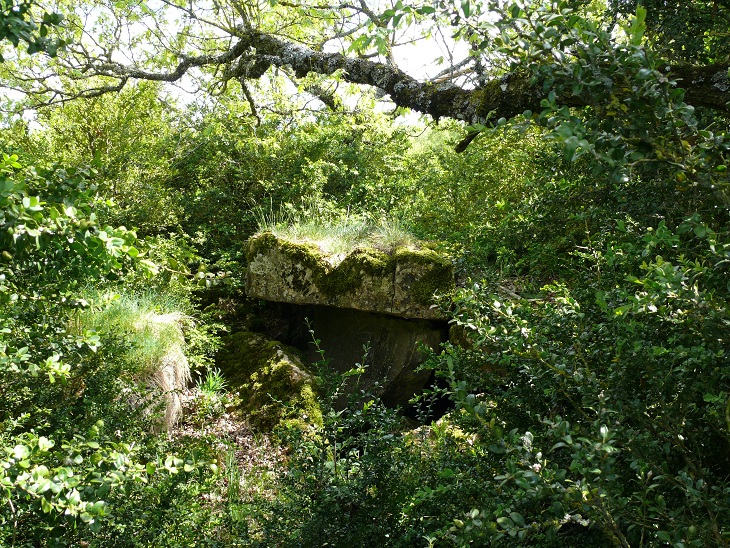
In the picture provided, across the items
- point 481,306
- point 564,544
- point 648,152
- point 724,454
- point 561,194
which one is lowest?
point 564,544

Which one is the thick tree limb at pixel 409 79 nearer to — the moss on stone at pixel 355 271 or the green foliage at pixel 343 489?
the moss on stone at pixel 355 271

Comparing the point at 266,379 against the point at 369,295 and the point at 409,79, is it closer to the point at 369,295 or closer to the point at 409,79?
the point at 369,295

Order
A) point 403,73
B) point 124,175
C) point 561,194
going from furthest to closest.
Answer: point 124,175
point 403,73
point 561,194

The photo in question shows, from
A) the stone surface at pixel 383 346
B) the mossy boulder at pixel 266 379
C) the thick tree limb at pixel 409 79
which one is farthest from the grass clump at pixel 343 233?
the thick tree limb at pixel 409 79

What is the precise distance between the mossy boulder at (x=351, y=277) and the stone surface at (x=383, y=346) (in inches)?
11.2

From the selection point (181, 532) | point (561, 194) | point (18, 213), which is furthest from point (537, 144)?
point (18, 213)

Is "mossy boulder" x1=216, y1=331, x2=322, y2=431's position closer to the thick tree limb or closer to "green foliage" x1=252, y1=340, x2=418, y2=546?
"green foliage" x1=252, y1=340, x2=418, y2=546

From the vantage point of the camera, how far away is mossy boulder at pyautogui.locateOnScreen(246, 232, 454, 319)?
6.11 m

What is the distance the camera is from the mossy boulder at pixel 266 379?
5812mm

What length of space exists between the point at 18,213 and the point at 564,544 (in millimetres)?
2414

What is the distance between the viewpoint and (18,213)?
5.68 ft

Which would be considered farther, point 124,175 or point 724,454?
point 124,175

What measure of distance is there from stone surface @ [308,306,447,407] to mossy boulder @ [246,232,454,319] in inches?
11.2

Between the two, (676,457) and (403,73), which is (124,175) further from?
(676,457)
